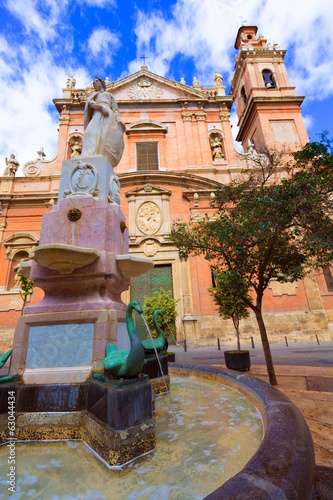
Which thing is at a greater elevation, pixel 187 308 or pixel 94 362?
pixel 187 308

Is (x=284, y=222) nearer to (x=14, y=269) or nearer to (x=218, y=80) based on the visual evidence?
(x=14, y=269)

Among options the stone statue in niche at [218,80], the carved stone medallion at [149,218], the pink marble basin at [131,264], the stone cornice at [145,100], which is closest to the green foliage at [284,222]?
the pink marble basin at [131,264]

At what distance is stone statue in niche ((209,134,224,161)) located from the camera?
18125mm

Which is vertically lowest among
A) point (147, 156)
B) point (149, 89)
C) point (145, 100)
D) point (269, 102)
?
point (147, 156)

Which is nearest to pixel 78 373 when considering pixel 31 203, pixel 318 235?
pixel 318 235

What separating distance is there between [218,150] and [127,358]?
60.6 feet

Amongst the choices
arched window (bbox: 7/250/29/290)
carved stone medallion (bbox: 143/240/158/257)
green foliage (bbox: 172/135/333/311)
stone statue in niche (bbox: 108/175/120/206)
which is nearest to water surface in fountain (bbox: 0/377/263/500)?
stone statue in niche (bbox: 108/175/120/206)

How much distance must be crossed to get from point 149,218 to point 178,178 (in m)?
3.40

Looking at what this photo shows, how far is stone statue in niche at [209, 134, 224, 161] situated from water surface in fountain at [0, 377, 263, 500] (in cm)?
1778

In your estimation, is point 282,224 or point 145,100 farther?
point 145,100

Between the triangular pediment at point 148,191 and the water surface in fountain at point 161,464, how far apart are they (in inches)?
575

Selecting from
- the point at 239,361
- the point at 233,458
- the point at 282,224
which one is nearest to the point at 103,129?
the point at 282,224

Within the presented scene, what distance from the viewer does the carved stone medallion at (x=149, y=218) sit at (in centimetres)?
1564

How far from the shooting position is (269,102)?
771 inches
